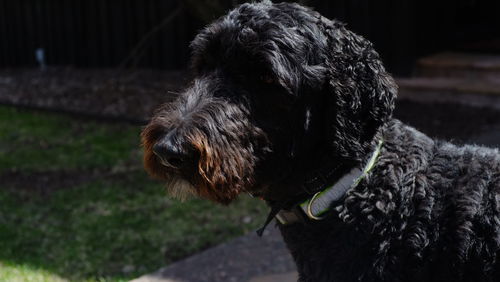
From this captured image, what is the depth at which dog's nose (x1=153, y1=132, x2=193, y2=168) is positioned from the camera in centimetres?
246

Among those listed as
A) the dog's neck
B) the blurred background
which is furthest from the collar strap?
the blurred background

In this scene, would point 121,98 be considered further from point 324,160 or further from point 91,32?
point 324,160

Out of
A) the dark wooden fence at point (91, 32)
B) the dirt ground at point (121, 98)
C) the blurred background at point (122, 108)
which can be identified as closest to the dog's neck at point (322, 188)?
the blurred background at point (122, 108)

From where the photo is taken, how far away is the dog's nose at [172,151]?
2.46m

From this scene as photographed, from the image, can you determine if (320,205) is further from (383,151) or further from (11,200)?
(11,200)

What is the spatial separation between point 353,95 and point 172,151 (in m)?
0.79

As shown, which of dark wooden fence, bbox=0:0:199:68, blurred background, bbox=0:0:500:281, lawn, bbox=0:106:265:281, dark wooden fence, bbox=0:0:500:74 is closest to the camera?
lawn, bbox=0:106:265:281

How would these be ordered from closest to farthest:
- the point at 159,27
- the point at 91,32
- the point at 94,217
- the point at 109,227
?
the point at 109,227, the point at 94,217, the point at 159,27, the point at 91,32

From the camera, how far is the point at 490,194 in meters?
2.68

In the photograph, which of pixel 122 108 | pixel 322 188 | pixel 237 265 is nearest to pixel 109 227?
pixel 237 265

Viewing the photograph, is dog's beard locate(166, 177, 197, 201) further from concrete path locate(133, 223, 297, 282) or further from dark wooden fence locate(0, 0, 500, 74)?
dark wooden fence locate(0, 0, 500, 74)

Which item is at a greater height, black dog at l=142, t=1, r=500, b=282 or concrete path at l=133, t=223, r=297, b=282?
black dog at l=142, t=1, r=500, b=282

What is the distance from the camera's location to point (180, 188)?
8.73ft

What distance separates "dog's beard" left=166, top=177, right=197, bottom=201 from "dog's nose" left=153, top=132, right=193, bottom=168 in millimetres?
113
